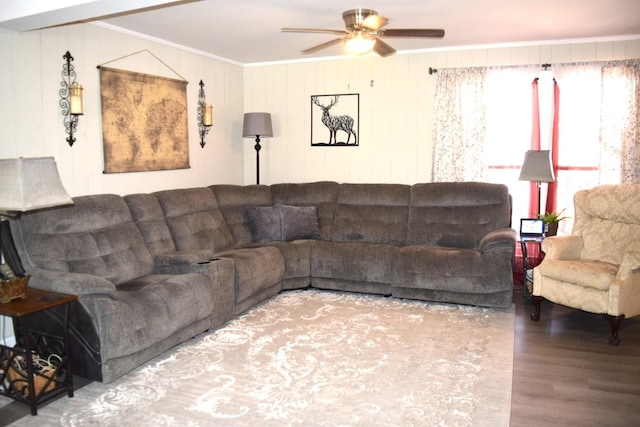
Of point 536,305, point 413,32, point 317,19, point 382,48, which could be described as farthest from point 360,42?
point 536,305

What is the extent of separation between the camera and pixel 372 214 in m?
5.46

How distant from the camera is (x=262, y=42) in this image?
17.0 feet

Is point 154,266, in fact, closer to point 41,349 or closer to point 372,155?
point 41,349

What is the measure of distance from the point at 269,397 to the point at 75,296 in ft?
4.05

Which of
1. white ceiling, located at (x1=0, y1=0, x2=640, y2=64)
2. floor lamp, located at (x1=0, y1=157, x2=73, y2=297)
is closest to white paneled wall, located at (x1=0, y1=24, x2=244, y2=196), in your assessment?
white ceiling, located at (x1=0, y1=0, x2=640, y2=64)

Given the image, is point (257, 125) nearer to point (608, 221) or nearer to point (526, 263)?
point (526, 263)

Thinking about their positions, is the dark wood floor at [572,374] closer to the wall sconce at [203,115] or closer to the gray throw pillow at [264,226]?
the gray throw pillow at [264,226]

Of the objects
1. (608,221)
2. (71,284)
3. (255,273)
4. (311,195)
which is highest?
(311,195)

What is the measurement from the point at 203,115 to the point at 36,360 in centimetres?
326

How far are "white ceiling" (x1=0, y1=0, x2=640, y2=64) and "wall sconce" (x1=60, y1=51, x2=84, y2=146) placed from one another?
501 mm

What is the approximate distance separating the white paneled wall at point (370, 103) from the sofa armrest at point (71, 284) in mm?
3535

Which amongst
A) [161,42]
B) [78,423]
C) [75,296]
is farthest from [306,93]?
[78,423]

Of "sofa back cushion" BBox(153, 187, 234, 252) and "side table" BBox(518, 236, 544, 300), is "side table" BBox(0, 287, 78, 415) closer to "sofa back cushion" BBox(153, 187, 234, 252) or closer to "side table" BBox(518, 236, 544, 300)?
"sofa back cushion" BBox(153, 187, 234, 252)

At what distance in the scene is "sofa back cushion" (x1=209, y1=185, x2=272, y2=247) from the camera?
17.4 ft
